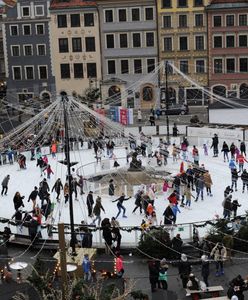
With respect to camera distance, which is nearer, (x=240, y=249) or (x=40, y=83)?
(x=240, y=249)

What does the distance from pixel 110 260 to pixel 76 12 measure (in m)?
46.1

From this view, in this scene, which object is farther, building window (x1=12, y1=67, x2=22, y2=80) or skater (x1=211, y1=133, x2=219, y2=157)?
building window (x1=12, y1=67, x2=22, y2=80)

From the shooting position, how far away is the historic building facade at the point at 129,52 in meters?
61.9

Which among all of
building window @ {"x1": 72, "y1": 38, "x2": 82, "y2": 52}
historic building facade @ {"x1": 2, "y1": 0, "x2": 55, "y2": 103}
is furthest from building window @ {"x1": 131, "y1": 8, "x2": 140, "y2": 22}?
historic building facade @ {"x1": 2, "y1": 0, "x2": 55, "y2": 103}

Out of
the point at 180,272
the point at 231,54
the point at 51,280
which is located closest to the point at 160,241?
the point at 180,272

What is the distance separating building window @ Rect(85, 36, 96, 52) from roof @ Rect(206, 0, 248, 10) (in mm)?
12054

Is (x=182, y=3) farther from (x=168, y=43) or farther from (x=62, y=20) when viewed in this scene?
(x=62, y=20)

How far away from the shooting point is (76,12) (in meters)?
62.5

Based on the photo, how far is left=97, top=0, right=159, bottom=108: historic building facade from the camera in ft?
203

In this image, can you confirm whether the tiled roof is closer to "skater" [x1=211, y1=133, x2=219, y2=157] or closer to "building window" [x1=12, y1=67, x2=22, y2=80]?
"building window" [x1=12, y1=67, x2=22, y2=80]

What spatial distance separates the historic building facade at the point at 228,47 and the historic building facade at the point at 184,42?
818 millimetres

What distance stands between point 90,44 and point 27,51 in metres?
7.08

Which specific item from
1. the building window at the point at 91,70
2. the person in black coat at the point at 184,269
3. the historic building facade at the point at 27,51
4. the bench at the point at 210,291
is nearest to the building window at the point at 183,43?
the building window at the point at 91,70

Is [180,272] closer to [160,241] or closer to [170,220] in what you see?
[160,241]
